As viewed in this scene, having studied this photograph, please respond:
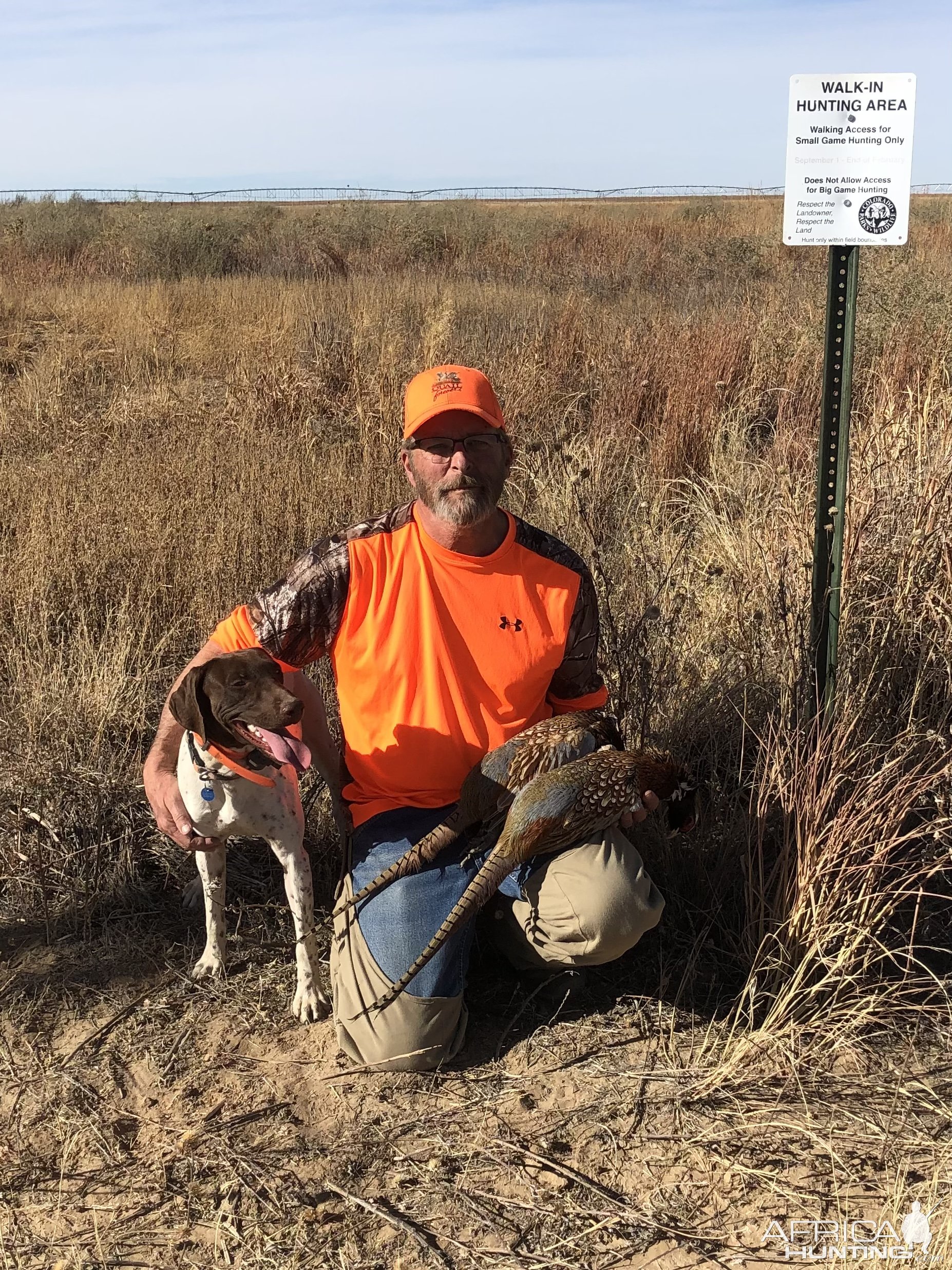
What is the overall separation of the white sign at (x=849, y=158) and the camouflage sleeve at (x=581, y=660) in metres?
1.13

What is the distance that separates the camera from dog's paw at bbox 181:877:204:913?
3234mm

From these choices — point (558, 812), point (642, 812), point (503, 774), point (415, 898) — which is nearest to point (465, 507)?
point (503, 774)

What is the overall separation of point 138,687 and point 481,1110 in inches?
84.1

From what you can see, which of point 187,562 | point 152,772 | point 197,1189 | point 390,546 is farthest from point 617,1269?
point 187,562

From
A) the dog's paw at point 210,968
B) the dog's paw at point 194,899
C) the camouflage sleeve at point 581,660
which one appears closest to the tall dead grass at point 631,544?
the dog's paw at point 194,899

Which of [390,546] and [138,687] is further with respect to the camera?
[138,687]

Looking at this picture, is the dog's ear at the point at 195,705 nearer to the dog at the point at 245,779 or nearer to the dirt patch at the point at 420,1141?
the dog at the point at 245,779

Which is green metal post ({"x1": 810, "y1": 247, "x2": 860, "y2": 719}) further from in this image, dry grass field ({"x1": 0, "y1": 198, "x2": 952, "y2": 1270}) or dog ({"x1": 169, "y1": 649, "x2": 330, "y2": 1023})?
dog ({"x1": 169, "y1": 649, "x2": 330, "y2": 1023})

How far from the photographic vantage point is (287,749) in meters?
2.46

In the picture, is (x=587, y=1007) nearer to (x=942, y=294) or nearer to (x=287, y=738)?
(x=287, y=738)

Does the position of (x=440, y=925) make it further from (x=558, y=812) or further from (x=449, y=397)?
(x=449, y=397)

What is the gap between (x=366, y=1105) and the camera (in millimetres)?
2543

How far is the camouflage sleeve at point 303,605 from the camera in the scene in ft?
9.16

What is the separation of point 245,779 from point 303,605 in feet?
1.65
